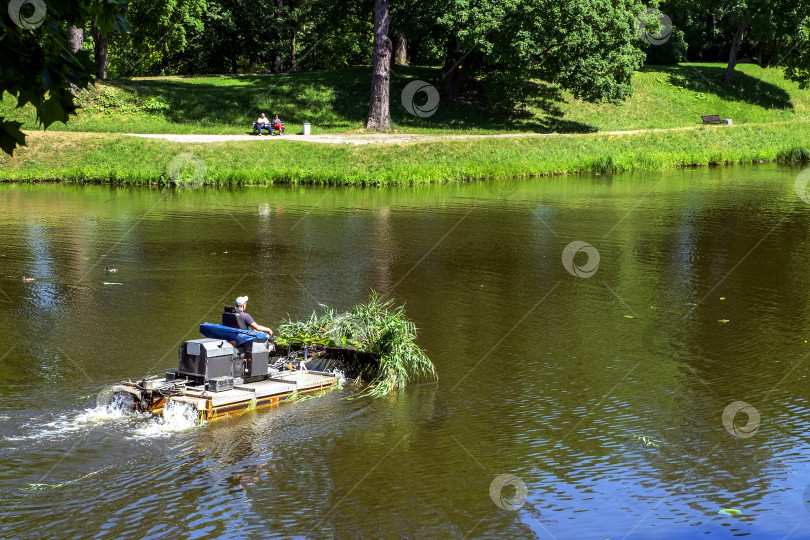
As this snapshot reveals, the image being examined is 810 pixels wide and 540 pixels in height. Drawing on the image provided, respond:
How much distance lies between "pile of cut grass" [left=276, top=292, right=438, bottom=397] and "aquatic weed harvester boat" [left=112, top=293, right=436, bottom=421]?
17mm

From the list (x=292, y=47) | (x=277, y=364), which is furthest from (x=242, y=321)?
(x=292, y=47)

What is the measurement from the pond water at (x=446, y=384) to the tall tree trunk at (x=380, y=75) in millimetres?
18498

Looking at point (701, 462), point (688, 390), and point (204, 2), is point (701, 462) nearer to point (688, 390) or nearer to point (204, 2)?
point (688, 390)

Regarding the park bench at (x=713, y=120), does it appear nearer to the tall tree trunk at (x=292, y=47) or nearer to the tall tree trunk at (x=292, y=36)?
the tall tree trunk at (x=292, y=36)

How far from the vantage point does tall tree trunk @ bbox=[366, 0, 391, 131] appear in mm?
49219

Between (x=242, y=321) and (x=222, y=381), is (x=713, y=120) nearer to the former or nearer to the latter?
(x=242, y=321)

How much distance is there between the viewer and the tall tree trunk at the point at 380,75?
49219 mm

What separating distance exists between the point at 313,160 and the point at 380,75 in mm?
8123

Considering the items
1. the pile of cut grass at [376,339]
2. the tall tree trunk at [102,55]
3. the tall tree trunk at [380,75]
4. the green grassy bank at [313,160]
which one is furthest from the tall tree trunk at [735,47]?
the pile of cut grass at [376,339]

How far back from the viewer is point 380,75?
50344 mm

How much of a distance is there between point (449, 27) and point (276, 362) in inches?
1555

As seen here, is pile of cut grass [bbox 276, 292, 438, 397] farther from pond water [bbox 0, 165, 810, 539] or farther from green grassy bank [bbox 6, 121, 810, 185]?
green grassy bank [bbox 6, 121, 810, 185]

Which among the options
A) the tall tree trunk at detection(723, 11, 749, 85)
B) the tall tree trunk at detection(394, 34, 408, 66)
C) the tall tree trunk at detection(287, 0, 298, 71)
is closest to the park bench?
the tall tree trunk at detection(723, 11, 749, 85)

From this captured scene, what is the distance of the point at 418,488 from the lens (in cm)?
1239
